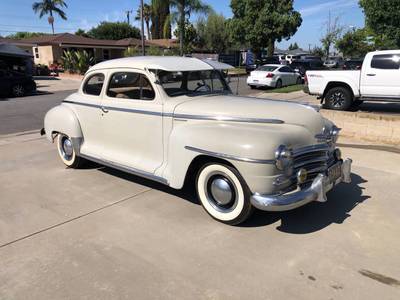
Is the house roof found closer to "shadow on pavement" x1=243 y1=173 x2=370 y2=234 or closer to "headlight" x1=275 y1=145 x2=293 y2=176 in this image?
→ "shadow on pavement" x1=243 y1=173 x2=370 y2=234

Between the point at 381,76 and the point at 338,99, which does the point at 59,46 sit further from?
the point at 381,76

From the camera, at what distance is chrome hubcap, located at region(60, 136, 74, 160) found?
247 inches

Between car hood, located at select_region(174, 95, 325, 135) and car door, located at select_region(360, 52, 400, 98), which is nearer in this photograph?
car hood, located at select_region(174, 95, 325, 135)

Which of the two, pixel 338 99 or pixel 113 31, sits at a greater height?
pixel 113 31

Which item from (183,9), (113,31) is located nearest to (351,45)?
(183,9)

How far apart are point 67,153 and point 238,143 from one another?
3.68 meters

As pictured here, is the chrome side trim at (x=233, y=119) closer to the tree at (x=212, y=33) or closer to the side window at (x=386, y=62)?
the side window at (x=386, y=62)

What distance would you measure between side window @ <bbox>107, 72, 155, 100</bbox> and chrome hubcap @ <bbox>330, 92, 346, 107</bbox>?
8026 mm

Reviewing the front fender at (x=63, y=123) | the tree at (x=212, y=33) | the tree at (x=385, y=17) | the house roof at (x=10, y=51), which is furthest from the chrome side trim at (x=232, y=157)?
the tree at (x=212, y=33)

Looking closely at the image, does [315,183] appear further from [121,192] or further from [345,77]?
[345,77]

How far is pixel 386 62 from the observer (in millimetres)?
10555

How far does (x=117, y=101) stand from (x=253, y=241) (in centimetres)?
279

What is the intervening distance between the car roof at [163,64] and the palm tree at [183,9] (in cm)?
2556

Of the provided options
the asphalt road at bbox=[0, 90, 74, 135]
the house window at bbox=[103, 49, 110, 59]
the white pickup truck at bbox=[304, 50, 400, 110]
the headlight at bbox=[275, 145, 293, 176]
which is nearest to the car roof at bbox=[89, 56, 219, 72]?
the headlight at bbox=[275, 145, 293, 176]
